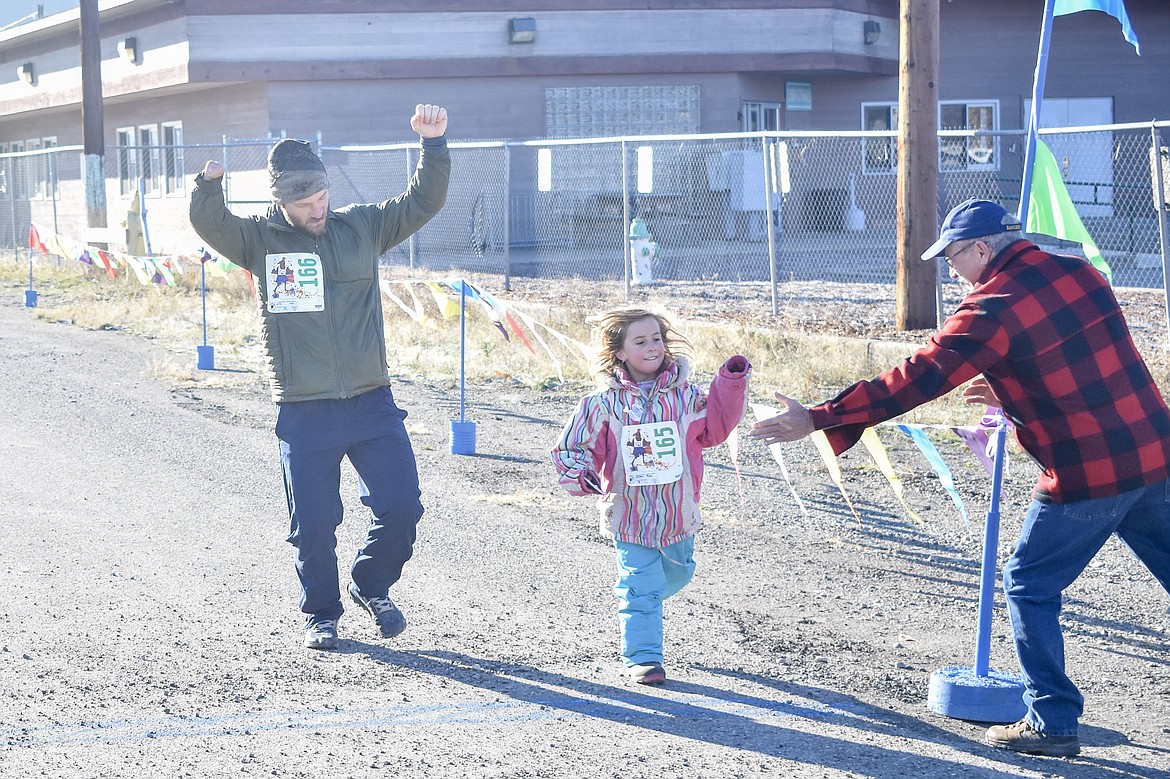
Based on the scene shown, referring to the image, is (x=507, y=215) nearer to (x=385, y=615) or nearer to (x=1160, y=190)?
(x=1160, y=190)

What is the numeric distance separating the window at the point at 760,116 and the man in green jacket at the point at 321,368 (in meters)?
21.7

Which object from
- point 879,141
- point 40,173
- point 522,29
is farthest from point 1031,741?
point 40,173

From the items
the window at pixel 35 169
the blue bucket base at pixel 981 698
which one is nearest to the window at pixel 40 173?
the window at pixel 35 169

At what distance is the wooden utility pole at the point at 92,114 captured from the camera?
21.7 metres

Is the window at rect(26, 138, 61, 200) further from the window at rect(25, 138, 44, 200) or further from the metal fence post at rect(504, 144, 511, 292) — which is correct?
the metal fence post at rect(504, 144, 511, 292)

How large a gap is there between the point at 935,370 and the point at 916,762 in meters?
1.20

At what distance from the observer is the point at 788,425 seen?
14.4 feet

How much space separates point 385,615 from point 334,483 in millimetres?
558

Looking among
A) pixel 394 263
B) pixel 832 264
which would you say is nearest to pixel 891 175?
pixel 832 264

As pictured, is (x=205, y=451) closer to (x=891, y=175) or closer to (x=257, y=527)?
(x=257, y=527)

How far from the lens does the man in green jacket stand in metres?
5.38

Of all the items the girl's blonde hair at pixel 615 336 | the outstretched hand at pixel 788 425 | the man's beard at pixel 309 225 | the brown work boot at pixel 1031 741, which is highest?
the man's beard at pixel 309 225

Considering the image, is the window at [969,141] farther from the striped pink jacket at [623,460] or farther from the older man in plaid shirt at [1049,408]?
the older man in plaid shirt at [1049,408]

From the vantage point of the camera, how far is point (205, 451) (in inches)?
369
